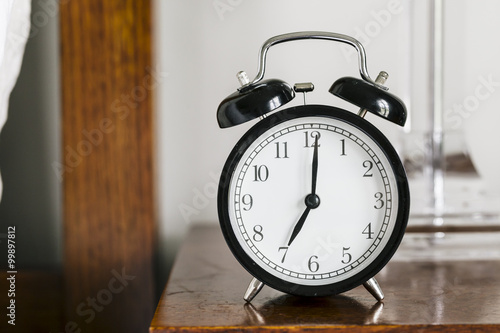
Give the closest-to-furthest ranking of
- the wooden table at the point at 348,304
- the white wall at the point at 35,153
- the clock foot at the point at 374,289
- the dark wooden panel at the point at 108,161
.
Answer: the wooden table at the point at 348,304 < the clock foot at the point at 374,289 < the dark wooden panel at the point at 108,161 < the white wall at the point at 35,153

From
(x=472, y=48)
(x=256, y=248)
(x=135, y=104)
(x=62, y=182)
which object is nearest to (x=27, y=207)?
(x=62, y=182)

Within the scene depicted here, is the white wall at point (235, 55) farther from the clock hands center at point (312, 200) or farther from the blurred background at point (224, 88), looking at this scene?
the clock hands center at point (312, 200)

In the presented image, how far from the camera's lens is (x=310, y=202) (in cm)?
84

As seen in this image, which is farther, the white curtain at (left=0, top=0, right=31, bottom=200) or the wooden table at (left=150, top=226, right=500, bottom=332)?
the white curtain at (left=0, top=0, right=31, bottom=200)

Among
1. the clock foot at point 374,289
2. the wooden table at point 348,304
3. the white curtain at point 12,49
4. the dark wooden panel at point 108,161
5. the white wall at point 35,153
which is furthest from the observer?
the white wall at point 35,153

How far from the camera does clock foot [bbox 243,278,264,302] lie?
849 mm

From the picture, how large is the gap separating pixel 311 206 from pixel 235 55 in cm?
69

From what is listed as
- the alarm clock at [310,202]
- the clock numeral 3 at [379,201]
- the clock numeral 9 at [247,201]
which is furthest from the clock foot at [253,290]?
the clock numeral 3 at [379,201]

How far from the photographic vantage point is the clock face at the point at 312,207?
841mm

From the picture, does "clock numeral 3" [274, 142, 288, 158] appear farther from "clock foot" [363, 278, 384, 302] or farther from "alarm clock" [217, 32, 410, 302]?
"clock foot" [363, 278, 384, 302]

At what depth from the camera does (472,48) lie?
4.61 feet

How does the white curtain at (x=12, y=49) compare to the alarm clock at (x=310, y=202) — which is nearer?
the alarm clock at (x=310, y=202)

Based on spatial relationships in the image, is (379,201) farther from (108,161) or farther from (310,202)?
(108,161)

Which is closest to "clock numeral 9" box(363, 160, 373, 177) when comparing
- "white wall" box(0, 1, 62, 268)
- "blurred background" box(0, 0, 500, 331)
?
"blurred background" box(0, 0, 500, 331)
